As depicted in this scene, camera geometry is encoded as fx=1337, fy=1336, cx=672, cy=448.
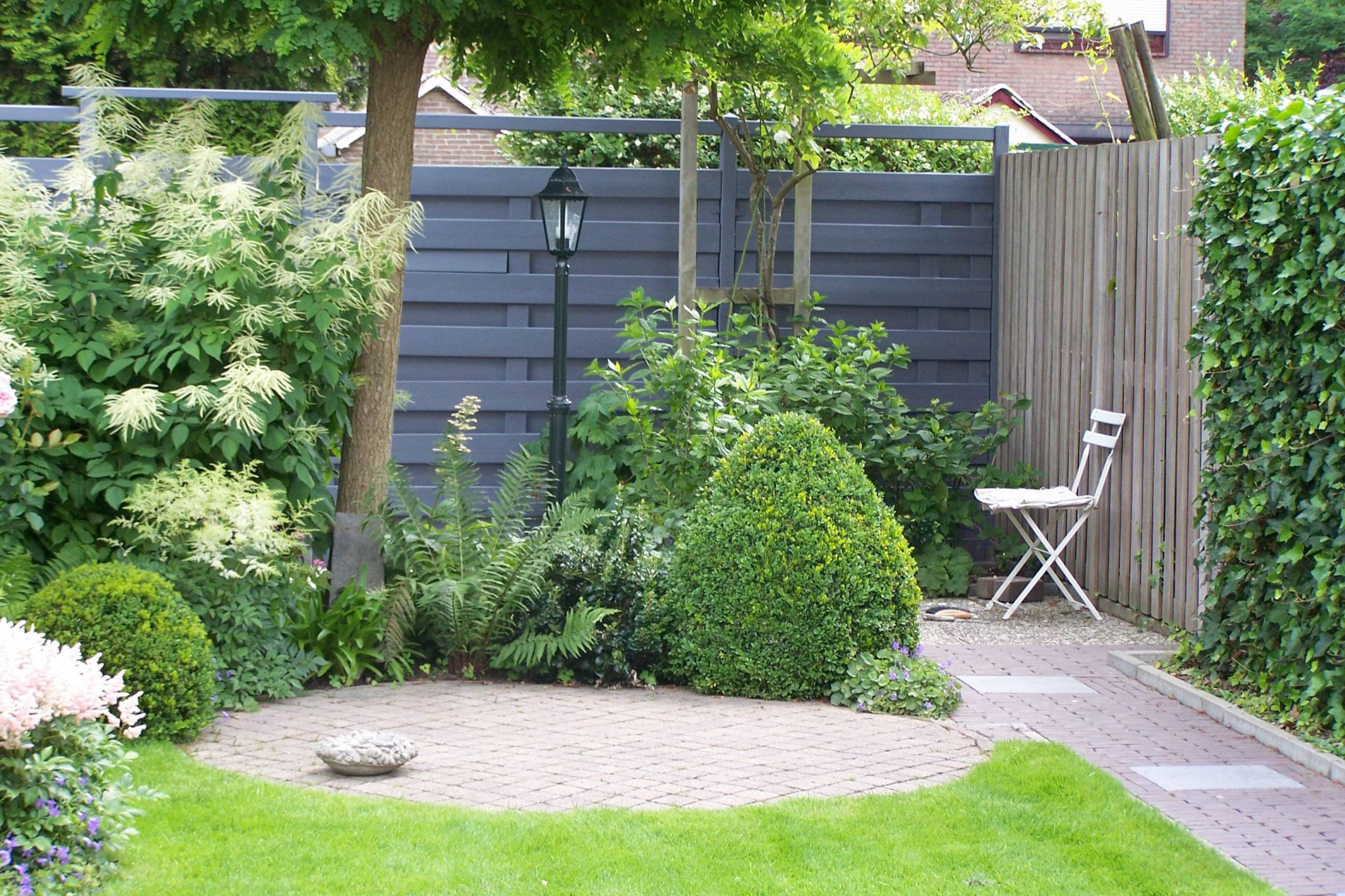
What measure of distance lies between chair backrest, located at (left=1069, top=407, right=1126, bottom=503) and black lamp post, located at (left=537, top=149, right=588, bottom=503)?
2954 millimetres

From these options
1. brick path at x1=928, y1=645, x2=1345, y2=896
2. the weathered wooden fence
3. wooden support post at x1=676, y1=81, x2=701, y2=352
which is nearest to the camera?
brick path at x1=928, y1=645, x2=1345, y2=896

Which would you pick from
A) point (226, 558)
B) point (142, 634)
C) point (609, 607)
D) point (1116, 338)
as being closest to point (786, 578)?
point (609, 607)

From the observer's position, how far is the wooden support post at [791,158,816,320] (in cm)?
844

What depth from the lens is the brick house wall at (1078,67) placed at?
77.8 ft

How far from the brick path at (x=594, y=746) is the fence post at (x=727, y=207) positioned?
3472mm

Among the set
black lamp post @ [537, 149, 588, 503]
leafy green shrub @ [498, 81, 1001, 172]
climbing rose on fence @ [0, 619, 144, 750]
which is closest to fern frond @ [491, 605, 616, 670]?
black lamp post @ [537, 149, 588, 503]

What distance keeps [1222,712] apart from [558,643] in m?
2.79

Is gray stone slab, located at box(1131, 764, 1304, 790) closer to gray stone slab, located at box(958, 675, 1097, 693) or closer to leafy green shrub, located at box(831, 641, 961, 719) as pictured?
leafy green shrub, located at box(831, 641, 961, 719)

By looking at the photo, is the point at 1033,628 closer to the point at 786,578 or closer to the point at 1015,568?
the point at 1015,568

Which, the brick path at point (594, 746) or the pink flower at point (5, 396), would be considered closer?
the pink flower at point (5, 396)

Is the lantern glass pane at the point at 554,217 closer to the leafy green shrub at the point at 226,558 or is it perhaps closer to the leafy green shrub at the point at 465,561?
the leafy green shrub at the point at 465,561

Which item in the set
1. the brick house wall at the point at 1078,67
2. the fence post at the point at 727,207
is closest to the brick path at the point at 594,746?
the fence post at the point at 727,207

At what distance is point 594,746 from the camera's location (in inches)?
196

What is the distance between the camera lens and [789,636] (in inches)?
224
